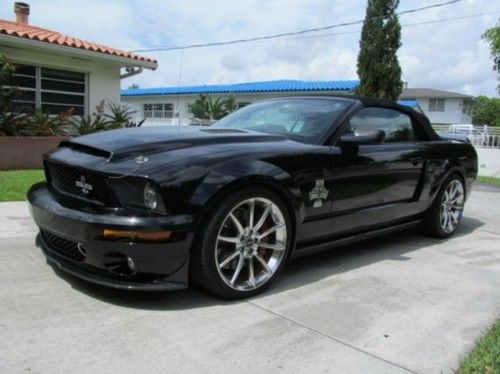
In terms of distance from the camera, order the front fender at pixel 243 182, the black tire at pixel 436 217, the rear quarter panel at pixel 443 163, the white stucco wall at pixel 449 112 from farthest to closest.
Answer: the white stucco wall at pixel 449 112
the black tire at pixel 436 217
the rear quarter panel at pixel 443 163
the front fender at pixel 243 182

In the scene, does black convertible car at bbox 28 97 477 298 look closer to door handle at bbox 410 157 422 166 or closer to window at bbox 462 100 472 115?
door handle at bbox 410 157 422 166

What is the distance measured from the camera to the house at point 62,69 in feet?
36.2

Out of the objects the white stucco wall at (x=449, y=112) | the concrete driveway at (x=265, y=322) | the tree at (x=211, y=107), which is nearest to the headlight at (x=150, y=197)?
the concrete driveway at (x=265, y=322)

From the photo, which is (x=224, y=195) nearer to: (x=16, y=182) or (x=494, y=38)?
(x=16, y=182)

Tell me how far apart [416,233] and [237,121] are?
8.14 feet

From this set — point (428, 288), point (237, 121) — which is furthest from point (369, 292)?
point (237, 121)

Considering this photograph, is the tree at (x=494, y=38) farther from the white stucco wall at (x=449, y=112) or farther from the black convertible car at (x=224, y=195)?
the white stucco wall at (x=449, y=112)

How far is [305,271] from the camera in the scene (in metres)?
4.25

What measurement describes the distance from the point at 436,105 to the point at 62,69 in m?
41.5

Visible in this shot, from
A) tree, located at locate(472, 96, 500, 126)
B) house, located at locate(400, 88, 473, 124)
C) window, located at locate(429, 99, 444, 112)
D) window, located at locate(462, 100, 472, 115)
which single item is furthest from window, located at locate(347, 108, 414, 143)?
tree, located at locate(472, 96, 500, 126)

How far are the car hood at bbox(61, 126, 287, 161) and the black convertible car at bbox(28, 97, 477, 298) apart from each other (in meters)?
0.01

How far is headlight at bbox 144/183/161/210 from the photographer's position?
3.09 meters

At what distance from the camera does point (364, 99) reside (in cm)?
468

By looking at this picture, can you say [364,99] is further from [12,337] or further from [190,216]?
[12,337]
